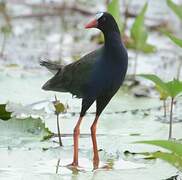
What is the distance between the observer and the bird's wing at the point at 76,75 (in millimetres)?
3777

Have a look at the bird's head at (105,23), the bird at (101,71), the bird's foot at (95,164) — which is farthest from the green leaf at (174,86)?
the bird's foot at (95,164)

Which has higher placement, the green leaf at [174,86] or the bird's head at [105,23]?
the bird's head at [105,23]

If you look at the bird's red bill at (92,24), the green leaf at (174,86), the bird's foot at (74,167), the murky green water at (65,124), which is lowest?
the murky green water at (65,124)

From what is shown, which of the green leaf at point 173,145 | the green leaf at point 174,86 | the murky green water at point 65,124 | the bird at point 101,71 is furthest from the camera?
the green leaf at point 174,86

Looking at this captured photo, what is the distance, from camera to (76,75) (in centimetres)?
382

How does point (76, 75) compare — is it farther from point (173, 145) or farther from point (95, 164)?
point (173, 145)

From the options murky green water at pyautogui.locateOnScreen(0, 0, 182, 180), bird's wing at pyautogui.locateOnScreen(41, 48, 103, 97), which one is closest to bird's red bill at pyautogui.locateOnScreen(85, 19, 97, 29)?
bird's wing at pyautogui.locateOnScreen(41, 48, 103, 97)

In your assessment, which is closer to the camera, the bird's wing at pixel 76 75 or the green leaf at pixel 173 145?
the green leaf at pixel 173 145

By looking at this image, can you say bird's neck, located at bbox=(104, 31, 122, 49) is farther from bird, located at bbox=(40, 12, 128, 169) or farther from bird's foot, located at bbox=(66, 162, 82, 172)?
bird's foot, located at bbox=(66, 162, 82, 172)

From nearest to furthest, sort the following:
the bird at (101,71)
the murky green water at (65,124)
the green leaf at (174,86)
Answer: the murky green water at (65,124) < the bird at (101,71) < the green leaf at (174,86)

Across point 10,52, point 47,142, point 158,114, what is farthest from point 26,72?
point 47,142

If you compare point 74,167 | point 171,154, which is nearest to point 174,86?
point 74,167

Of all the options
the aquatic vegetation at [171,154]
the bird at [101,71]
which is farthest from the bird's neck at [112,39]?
the aquatic vegetation at [171,154]

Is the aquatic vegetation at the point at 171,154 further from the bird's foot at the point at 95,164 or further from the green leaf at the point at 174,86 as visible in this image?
the green leaf at the point at 174,86
